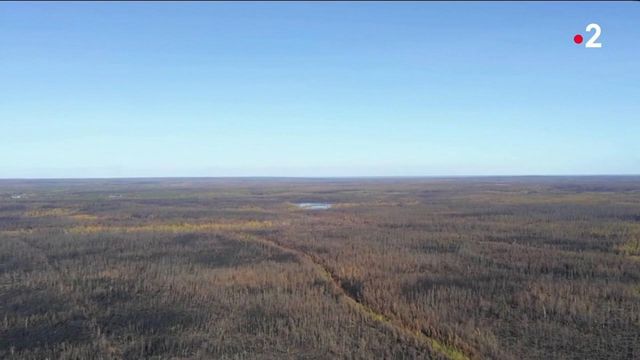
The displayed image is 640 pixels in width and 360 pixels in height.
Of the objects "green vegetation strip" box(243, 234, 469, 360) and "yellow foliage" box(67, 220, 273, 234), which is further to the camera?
"yellow foliage" box(67, 220, 273, 234)

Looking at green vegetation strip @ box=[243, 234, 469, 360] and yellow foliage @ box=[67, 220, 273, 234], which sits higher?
yellow foliage @ box=[67, 220, 273, 234]

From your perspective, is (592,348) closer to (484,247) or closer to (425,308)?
(425,308)

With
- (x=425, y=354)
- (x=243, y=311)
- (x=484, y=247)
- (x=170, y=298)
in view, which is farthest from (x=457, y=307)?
(x=484, y=247)

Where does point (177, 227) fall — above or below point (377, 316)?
above

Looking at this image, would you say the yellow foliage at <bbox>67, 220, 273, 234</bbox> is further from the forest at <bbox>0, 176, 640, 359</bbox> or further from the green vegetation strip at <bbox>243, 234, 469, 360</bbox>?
the green vegetation strip at <bbox>243, 234, 469, 360</bbox>

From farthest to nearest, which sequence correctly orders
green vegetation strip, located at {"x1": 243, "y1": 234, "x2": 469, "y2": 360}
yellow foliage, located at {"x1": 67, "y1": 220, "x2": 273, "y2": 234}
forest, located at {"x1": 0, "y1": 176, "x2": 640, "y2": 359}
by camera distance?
yellow foliage, located at {"x1": 67, "y1": 220, "x2": 273, "y2": 234} → forest, located at {"x1": 0, "y1": 176, "x2": 640, "y2": 359} → green vegetation strip, located at {"x1": 243, "y1": 234, "x2": 469, "y2": 360}

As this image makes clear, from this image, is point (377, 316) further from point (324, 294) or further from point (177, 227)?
point (177, 227)

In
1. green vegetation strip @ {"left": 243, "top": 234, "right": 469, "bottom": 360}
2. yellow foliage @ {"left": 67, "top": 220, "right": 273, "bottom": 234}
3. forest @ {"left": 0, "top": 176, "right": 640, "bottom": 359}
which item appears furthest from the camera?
yellow foliage @ {"left": 67, "top": 220, "right": 273, "bottom": 234}

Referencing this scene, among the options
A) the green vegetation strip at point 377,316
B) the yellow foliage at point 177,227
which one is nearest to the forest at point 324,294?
the green vegetation strip at point 377,316

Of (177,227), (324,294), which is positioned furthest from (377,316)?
(177,227)

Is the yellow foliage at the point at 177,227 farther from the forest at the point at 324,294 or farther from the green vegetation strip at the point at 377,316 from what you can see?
the green vegetation strip at the point at 377,316

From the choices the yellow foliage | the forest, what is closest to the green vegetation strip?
the forest
